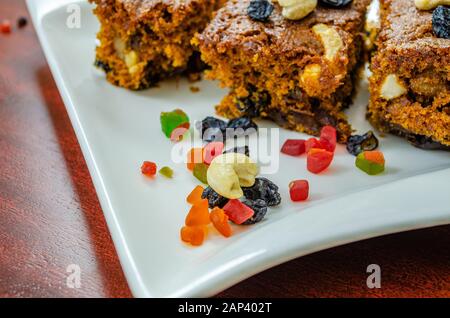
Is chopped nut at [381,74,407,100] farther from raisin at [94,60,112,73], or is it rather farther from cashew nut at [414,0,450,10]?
raisin at [94,60,112,73]

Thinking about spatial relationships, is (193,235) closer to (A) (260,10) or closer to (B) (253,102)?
(B) (253,102)

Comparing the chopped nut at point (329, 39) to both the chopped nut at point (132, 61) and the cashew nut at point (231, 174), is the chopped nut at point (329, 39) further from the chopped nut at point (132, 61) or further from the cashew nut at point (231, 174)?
the chopped nut at point (132, 61)

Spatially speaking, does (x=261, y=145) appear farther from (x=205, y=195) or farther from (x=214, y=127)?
(x=205, y=195)

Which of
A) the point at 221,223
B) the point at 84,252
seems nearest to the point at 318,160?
the point at 221,223

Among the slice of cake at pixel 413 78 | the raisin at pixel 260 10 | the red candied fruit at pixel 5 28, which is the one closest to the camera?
the slice of cake at pixel 413 78

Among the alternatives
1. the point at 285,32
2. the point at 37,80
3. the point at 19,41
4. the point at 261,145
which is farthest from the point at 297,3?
the point at 19,41

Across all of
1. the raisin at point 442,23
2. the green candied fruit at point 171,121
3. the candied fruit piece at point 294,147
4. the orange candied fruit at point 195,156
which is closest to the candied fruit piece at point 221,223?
the orange candied fruit at point 195,156

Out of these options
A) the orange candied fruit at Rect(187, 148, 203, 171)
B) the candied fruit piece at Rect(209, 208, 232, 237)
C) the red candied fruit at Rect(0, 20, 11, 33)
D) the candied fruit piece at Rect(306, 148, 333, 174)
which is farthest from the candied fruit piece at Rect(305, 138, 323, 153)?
the red candied fruit at Rect(0, 20, 11, 33)
